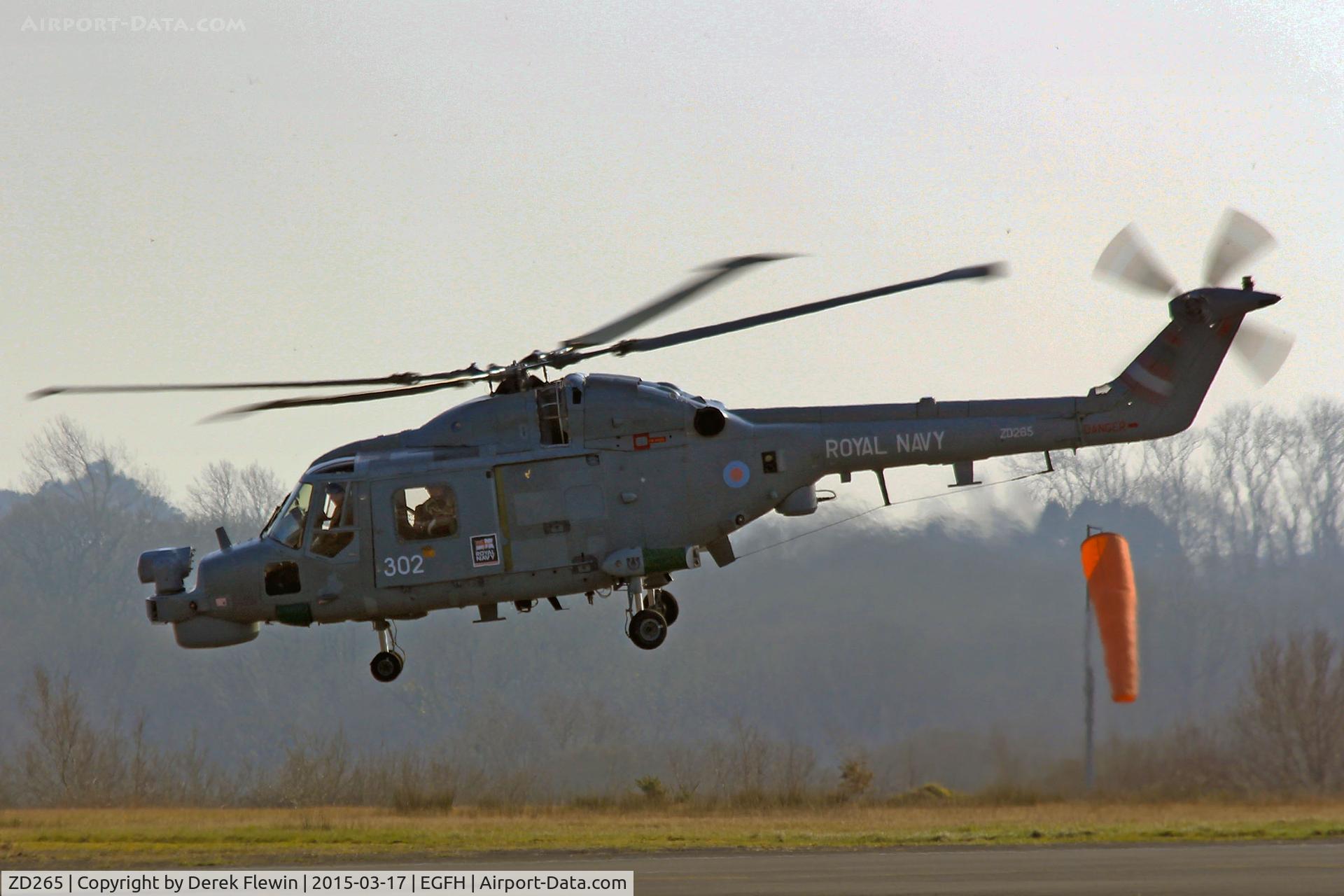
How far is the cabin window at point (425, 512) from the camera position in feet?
63.1

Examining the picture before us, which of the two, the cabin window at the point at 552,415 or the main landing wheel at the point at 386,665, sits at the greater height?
the cabin window at the point at 552,415

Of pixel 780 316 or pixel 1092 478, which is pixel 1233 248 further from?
pixel 1092 478

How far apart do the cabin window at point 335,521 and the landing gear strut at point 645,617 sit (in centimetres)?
343

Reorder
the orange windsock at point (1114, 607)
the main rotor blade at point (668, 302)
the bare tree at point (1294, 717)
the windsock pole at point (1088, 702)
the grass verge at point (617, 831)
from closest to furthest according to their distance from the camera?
the main rotor blade at point (668, 302) → the grass verge at point (617, 831) → the windsock pole at point (1088, 702) → the bare tree at point (1294, 717) → the orange windsock at point (1114, 607)

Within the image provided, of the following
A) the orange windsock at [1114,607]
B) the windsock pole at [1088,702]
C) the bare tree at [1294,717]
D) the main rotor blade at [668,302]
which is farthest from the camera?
the orange windsock at [1114,607]

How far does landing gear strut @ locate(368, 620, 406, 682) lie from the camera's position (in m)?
19.6

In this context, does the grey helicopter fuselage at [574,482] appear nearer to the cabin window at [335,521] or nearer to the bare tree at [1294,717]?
the cabin window at [335,521]

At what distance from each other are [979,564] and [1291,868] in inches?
700

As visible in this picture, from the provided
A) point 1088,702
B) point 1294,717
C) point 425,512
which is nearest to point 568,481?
point 425,512

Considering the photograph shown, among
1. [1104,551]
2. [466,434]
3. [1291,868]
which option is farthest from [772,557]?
[466,434]

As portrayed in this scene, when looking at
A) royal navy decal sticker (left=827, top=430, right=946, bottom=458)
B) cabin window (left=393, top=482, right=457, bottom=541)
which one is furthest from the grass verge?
royal navy decal sticker (left=827, top=430, right=946, bottom=458)

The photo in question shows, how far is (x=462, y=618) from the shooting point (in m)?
64.2

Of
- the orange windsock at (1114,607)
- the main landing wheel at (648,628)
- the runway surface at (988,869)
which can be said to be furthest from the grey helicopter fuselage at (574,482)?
the orange windsock at (1114,607)

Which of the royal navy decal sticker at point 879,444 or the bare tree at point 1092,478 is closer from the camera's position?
the royal navy decal sticker at point 879,444
